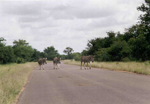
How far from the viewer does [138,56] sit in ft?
120

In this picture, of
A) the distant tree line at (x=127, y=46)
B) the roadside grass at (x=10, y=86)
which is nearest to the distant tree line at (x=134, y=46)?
the distant tree line at (x=127, y=46)

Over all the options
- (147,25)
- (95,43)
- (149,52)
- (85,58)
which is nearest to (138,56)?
(149,52)

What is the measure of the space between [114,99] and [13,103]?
422 cm

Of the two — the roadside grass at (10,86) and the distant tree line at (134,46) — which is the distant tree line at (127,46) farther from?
the roadside grass at (10,86)

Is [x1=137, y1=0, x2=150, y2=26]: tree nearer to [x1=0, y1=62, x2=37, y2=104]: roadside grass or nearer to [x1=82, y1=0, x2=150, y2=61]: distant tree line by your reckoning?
[x1=82, y1=0, x2=150, y2=61]: distant tree line

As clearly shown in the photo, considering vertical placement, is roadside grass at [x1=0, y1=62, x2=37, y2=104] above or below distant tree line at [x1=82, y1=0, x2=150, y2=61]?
below

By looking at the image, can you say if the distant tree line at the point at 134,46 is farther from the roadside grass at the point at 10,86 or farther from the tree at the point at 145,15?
the roadside grass at the point at 10,86

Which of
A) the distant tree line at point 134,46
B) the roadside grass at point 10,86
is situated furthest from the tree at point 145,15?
the roadside grass at point 10,86

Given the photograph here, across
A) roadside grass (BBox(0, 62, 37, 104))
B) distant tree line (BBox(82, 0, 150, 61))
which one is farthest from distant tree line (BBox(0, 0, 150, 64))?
roadside grass (BBox(0, 62, 37, 104))

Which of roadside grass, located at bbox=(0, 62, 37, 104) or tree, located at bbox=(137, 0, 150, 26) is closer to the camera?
roadside grass, located at bbox=(0, 62, 37, 104)

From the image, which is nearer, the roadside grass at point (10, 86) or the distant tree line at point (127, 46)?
the roadside grass at point (10, 86)

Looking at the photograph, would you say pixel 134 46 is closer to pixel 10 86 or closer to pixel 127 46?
pixel 127 46

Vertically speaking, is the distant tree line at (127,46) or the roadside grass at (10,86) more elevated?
the distant tree line at (127,46)

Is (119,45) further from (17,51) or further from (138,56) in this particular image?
(17,51)
